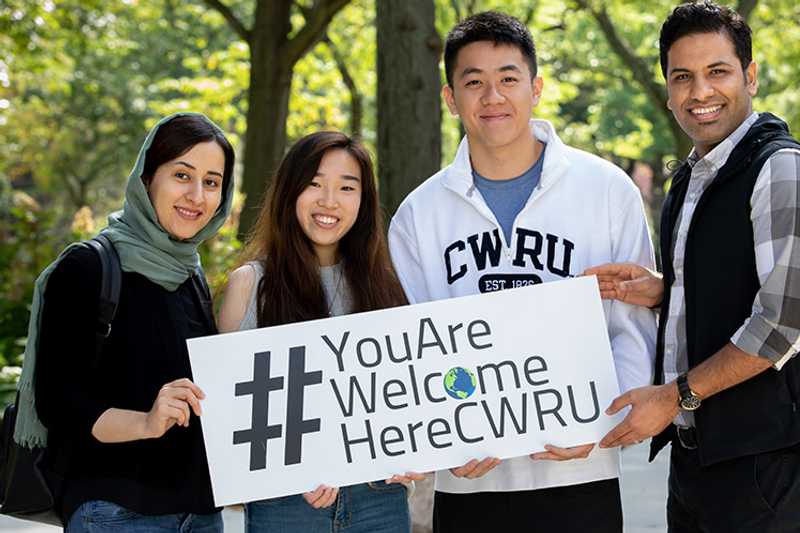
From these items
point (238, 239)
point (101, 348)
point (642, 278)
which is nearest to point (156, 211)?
point (101, 348)

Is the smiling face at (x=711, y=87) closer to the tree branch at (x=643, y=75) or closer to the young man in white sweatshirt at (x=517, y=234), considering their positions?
the young man in white sweatshirt at (x=517, y=234)

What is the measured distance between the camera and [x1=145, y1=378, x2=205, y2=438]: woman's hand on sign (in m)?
3.23

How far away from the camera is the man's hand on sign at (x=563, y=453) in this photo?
3.62m

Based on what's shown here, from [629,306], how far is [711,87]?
848 millimetres

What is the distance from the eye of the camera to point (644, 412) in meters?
3.53

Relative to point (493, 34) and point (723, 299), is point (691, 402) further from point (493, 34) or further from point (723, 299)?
point (493, 34)

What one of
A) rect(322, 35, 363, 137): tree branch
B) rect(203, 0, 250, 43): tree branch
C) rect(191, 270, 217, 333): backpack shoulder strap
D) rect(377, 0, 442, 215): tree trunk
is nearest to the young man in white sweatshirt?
rect(191, 270, 217, 333): backpack shoulder strap

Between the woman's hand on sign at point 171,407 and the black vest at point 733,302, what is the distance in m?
1.69

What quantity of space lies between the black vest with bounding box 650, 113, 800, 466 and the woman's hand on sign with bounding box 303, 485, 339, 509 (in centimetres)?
125

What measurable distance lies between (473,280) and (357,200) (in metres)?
0.54

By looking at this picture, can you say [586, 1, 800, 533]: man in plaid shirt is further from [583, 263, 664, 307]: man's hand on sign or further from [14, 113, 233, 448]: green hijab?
[14, 113, 233, 448]: green hijab

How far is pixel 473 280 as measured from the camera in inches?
155

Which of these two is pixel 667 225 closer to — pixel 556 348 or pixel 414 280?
pixel 556 348

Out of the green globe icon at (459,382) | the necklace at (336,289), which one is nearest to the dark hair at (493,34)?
the necklace at (336,289)
